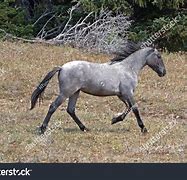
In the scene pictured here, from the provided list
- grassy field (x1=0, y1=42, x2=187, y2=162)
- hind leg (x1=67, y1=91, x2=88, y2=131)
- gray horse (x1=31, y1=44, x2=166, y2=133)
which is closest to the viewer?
grassy field (x1=0, y1=42, x2=187, y2=162)

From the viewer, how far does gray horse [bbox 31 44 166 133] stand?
11203mm

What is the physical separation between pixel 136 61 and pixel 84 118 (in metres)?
1.93

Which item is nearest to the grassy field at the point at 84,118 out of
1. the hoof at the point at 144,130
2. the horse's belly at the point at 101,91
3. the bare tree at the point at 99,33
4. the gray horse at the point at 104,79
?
the hoof at the point at 144,130

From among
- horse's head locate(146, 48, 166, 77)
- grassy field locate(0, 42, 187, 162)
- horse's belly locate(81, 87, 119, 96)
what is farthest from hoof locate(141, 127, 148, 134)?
horse's head locate(146, 48, 166, 77)

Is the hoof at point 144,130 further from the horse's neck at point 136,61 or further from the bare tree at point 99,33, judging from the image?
the bare tree at point 99,33

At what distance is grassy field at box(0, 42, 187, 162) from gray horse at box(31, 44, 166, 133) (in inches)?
19.3

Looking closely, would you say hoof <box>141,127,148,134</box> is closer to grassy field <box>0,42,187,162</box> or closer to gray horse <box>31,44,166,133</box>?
gray horse <box>31,44,166,133</box>

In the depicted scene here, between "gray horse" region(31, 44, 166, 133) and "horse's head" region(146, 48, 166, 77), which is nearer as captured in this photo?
"gray horse" region(31, 44, 166, 133)

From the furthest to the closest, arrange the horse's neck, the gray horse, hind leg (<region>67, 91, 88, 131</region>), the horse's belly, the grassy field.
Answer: the horse's neck
hind leg (<region>67, 91, 88, 131</region>)
the horse's belly
the gray horse
the grassy field

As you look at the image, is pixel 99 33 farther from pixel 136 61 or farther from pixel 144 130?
pixel 144 130

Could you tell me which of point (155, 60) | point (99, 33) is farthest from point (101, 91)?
point (99, 33)

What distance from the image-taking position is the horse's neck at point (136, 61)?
11.9m

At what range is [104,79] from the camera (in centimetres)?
1146

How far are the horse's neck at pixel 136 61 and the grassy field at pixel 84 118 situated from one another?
1167 mm
